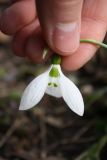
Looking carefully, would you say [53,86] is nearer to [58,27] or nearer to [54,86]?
[54,86]

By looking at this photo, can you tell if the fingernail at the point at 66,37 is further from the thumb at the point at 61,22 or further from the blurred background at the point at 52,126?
the blurred background at the point at 52,126

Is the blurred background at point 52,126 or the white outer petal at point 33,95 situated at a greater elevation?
the white outer petal at point 33,95

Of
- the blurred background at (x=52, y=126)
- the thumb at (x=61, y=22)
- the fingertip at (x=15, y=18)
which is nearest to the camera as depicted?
the thumb at (x=61, y=22)

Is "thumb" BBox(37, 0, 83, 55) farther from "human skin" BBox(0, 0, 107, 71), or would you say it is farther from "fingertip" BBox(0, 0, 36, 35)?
"fingertip" BBox(0, 0, 36, 35)

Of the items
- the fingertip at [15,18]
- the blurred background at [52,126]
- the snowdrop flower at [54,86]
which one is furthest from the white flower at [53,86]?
the blurred background at [52,126]

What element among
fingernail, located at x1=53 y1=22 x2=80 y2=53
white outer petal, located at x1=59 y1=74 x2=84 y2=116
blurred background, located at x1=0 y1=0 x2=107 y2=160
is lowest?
blurred background, located at x1=0 y1=0 x2=107 y2=160

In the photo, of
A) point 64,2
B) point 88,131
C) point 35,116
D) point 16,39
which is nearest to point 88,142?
point 88,131

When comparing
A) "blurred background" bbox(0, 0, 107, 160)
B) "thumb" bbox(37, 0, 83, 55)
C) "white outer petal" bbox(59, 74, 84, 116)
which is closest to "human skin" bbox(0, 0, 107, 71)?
"thumb" bbox(37, 0, 83, 55)
